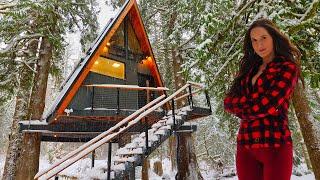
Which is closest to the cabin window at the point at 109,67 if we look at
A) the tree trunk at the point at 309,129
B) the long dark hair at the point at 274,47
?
the tree trunk at the point at 309,129

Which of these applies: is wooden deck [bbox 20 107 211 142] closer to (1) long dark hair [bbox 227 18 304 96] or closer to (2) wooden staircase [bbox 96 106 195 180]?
(2) wooden staircase [bbox 96 106 195 180]

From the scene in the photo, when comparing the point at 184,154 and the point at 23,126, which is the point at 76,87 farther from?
the point at 184,154

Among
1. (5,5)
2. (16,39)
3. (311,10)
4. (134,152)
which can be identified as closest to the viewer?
(311,10)

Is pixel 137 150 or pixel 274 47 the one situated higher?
pixel 274 47

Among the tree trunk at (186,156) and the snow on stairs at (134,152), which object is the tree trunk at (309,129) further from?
the tree trunk at (186,156)

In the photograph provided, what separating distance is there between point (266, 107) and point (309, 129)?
702 cm

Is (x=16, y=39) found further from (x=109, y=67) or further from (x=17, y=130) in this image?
(x=109, y=67)

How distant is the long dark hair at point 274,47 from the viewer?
7.80 feet

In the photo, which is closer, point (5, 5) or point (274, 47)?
point (274, 47)

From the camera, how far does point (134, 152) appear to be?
923 centimetres

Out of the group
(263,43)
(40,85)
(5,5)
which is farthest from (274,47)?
(5,5)

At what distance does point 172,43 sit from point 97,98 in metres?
5.76

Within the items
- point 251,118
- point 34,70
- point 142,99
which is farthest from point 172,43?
point 251,118

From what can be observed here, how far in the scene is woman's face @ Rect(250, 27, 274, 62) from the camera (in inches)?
95.2
